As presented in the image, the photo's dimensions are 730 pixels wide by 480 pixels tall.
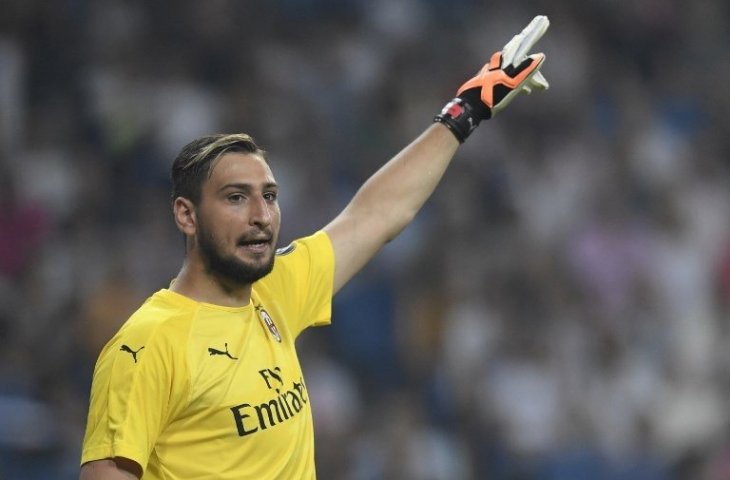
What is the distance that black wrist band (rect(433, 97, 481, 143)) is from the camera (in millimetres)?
4145

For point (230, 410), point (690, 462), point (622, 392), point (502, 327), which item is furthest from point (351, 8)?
point (230, 410)

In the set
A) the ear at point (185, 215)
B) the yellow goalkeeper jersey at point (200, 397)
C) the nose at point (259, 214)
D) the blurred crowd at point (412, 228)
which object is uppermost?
the blurred crowd at point (412, 228)

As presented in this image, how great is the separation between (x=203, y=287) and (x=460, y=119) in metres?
1.05

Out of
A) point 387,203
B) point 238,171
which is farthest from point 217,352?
point 387,203

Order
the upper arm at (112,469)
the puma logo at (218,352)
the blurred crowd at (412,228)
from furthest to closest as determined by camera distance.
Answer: the blurred crowd at (412,228) → the puma logo at (218,352) → the upper arm at (112,469)

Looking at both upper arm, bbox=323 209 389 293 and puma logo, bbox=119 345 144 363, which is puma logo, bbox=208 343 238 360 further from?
upper arm, bbox=323 209 389 293

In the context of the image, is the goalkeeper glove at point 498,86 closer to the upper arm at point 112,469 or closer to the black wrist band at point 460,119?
the black wrist band at point 460,119

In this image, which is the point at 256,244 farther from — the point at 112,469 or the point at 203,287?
the point at 112,469

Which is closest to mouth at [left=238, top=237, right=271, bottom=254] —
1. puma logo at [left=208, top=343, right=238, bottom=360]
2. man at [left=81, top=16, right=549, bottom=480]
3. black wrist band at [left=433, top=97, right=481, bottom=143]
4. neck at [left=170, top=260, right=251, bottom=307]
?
man at [left=81, top=16, right=549, bottom=480]

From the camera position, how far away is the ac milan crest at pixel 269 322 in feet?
12.2

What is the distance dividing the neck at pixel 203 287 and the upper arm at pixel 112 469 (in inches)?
20.6

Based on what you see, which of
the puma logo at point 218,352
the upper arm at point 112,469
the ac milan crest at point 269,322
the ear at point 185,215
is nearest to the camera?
the upper arm at point 112,469

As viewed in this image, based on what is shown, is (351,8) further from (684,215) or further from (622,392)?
(622,392)

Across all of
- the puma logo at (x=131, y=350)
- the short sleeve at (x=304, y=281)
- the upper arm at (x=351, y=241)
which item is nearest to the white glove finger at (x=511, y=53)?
the upper arm at (x=351, y=241)
